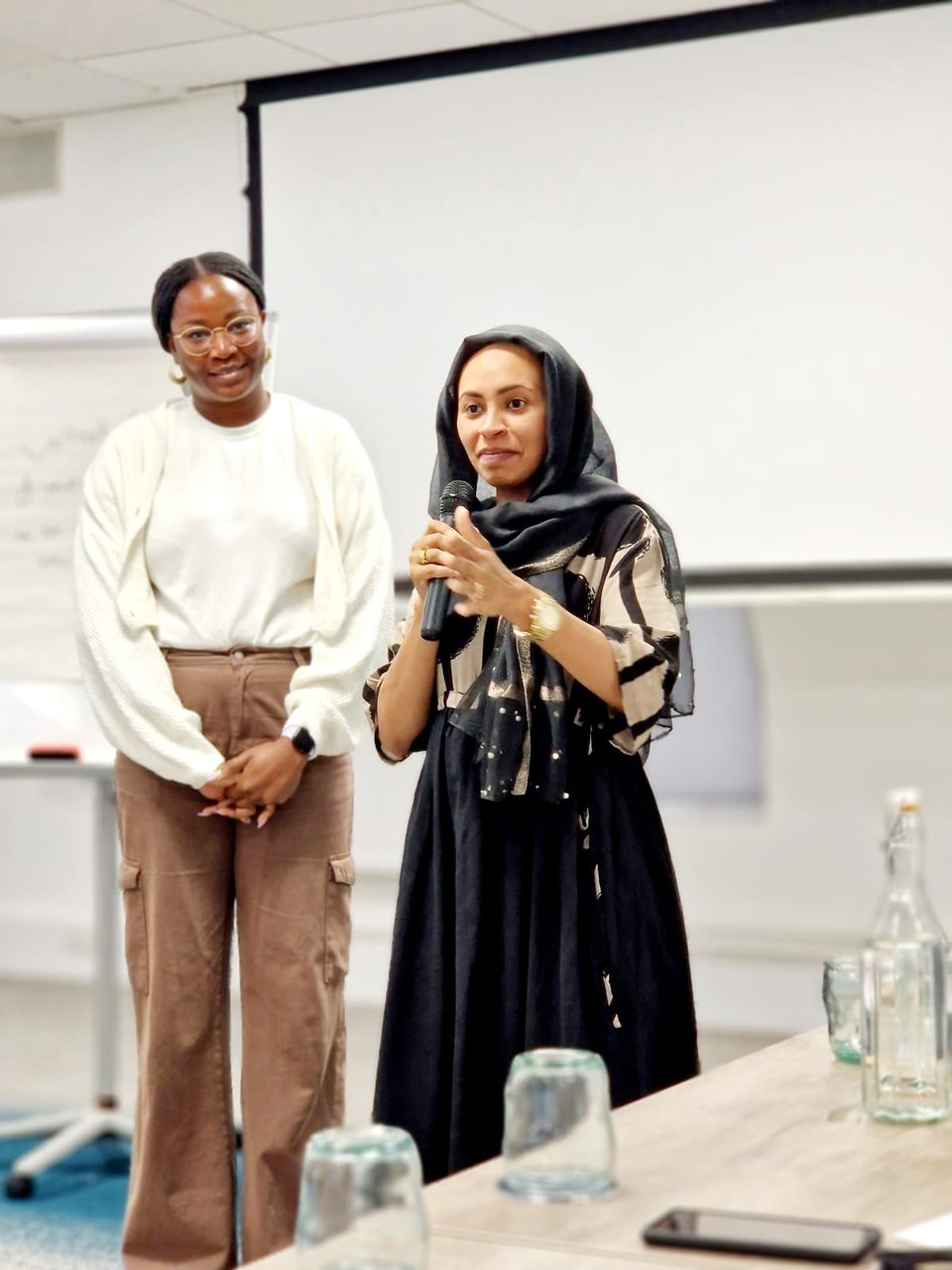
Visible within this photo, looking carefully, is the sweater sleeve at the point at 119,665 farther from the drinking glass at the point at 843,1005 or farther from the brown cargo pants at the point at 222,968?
the drinking glass at the point at 843,1005

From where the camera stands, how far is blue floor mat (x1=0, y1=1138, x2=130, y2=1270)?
308 centimetres

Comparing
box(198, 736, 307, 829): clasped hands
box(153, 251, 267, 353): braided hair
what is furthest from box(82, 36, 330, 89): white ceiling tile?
box(198, 736, 307, 829): clasped hands

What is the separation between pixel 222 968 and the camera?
274 cm

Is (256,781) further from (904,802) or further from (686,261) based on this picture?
(686,261)

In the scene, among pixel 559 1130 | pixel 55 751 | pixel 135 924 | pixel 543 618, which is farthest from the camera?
pixel 55 751

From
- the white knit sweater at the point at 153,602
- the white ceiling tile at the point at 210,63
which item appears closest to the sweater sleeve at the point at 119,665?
the white knit sweater at the point at 153,602

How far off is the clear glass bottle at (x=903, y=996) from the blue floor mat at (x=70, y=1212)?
199 cm

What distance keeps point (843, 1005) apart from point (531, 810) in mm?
508

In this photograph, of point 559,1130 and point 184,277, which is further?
point 184,277

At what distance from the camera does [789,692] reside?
4402 millimetres

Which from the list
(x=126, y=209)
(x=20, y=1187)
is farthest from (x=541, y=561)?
(x=126, y=209)

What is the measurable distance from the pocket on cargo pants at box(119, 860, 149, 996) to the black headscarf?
0.86m

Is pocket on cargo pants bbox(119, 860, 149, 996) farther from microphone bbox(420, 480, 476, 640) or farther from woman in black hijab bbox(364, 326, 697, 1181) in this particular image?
microphone bbox(420, 480, 476, 640)

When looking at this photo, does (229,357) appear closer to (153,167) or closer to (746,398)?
(746,398)
